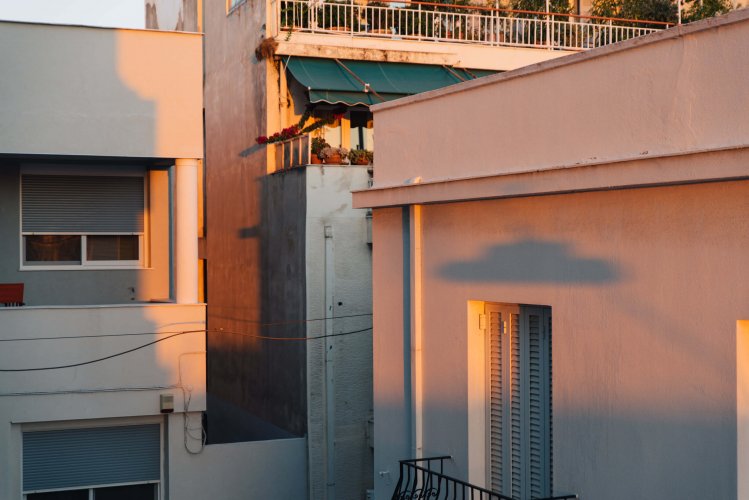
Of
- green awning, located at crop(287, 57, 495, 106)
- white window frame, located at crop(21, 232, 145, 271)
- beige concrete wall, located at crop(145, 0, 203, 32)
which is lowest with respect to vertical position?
white window frame, located at crop(21, 232, 145, 271)

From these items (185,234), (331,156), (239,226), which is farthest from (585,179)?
(239,226)

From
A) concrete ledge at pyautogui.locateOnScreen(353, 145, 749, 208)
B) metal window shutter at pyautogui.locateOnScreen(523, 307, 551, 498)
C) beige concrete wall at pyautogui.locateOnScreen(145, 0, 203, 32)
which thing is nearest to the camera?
concrete ledge at pyautogui.locateOnScreen(353, 145, 749, 208)

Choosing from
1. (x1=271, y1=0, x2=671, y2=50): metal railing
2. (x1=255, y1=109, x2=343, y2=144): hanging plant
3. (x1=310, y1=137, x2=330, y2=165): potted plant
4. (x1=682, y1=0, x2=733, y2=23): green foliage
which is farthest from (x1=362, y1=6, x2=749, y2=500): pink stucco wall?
(x1=682, y1=0, x2=733, y2=23): green foliage

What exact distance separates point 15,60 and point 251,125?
6607 mm

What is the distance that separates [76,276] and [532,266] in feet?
31.6

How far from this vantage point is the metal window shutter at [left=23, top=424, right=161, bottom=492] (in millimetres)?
15117

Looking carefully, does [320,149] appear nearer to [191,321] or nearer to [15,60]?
[191,321]

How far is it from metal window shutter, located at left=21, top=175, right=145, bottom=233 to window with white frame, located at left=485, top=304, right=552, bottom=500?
8645 millimetres

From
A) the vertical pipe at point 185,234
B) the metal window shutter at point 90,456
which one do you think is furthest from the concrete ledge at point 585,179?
the metal window shutter at point 90,456

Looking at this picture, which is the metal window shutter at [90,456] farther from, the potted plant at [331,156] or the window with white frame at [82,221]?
the potted plant at [331,156]

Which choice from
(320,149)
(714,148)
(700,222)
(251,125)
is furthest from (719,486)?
(251,125)

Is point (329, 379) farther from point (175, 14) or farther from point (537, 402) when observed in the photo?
point (175, 14)

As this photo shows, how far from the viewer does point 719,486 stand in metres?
7.50

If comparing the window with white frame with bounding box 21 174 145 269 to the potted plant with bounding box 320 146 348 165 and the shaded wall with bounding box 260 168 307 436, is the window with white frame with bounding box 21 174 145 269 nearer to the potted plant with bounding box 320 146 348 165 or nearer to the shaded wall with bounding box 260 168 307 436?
the shaded wall with bounding box 260 168 307 436
